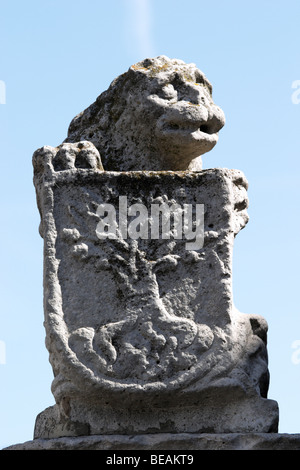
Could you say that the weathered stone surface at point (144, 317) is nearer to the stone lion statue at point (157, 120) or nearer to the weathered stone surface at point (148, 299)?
the weathered stone surface at point (148, 299)

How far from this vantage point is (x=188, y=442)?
4992 mm

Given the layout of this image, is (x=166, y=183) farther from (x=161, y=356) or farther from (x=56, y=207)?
(x=161, y=356)

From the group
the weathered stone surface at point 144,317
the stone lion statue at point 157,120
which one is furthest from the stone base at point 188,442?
the stone lion statue at point 157,120

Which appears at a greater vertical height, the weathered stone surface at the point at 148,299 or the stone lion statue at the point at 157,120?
the stone lion statue at the point at 157,120

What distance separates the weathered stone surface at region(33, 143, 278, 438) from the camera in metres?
5.14

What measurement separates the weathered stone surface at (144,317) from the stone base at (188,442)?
10 cm

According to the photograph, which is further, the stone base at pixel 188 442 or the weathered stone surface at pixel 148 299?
the weathered stone surface at pixel 148 299

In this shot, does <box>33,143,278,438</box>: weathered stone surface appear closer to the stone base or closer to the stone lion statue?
the stone base

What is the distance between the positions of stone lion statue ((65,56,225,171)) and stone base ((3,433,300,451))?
62.8 inches

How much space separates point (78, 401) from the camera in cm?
522

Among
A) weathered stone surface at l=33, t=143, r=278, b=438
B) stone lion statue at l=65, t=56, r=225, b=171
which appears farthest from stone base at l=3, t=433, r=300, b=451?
stone lion statue at l=65, t=56, r=225, b=171

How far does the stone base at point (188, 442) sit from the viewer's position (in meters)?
4.96

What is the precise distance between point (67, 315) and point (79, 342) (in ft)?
0.55
